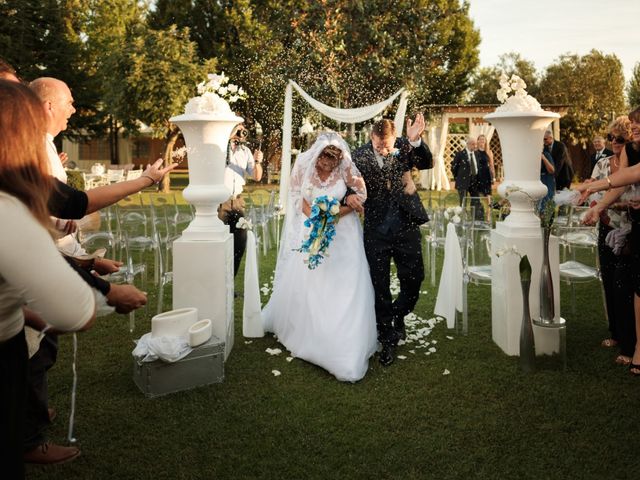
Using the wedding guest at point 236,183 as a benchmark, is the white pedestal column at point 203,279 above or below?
below

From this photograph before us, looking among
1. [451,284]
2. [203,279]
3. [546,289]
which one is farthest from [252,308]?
[546,289]

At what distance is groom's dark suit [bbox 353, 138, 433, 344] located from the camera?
4.42 metres

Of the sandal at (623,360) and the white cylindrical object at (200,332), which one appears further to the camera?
the sandal at (623,360)

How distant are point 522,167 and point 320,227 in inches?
66.9

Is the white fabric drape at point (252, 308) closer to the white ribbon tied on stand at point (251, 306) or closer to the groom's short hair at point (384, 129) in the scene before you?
the white ribbon tied on stand at point (251, 306)

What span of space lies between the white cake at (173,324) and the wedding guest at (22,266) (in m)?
2.17

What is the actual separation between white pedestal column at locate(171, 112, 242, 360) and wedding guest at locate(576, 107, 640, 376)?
2.72m

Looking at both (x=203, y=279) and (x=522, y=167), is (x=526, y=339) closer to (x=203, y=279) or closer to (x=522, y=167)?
(x=522, y=167)

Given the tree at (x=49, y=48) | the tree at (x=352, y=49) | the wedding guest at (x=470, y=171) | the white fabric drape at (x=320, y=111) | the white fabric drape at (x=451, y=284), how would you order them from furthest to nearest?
1. the tree at (x=49, y=48)
2. the tree at (x=352, y=49)
3. the white fabric drape at (x=320, y=111)
4. the wedding guest at (x=470, y=171)
5. the white fabric drape at (x=451, y=284)

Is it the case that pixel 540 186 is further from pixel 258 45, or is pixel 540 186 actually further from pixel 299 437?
pixel 258 45

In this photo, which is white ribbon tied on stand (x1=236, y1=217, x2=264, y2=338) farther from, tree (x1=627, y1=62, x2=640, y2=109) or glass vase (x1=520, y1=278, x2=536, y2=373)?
tree (x1=627, y1=62, x2=640, y2=109)

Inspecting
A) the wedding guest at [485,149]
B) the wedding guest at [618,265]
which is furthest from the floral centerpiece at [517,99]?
the wedding guest at [485,149]

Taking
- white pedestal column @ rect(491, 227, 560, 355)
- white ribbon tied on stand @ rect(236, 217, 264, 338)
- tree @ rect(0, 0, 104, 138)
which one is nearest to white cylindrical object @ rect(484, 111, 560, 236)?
white pedestal column @ rect(491, 227, 560, 355)

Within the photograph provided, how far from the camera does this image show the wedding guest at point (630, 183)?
145 inches
